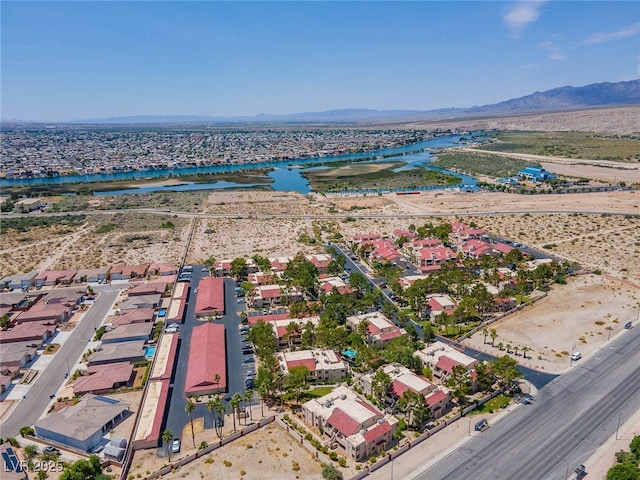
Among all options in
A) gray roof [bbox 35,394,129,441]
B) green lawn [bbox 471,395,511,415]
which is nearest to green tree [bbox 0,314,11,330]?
gray roof [bbox 35,394,129,441]

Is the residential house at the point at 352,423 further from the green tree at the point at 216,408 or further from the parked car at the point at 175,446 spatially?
the parked car at the point at 175,446

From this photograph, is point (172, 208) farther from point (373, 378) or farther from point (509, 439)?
point (509, 439)

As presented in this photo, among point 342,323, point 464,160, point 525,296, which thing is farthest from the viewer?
point 464,160

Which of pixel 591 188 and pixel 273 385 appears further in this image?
pixel 591 188

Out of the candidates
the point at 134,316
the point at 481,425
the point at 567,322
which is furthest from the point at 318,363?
the point at 567,322

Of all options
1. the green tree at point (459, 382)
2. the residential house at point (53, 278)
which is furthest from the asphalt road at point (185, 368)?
the residential house at point (53, 278)

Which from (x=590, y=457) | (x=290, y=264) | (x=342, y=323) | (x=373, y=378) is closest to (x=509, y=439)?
(x=590, y=457)

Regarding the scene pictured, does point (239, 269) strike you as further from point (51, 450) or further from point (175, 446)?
point (51, 450)

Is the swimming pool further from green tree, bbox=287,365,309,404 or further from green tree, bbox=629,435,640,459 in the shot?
green tree, bbox=629,435,640,459
